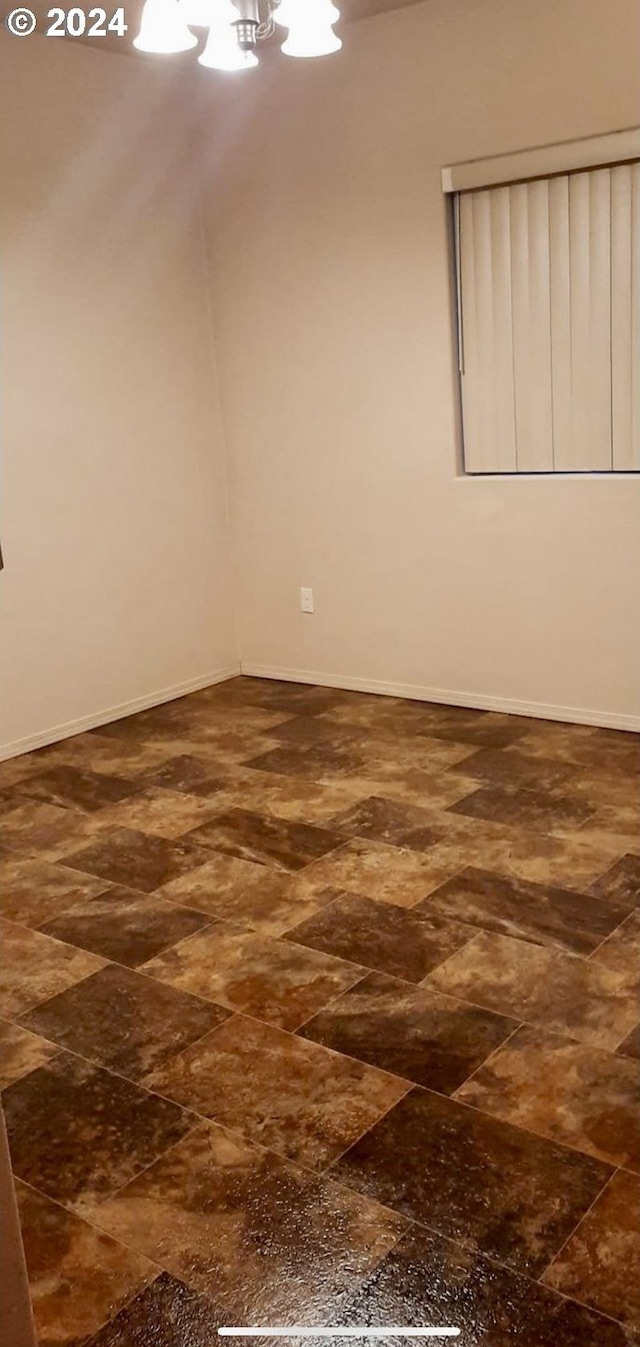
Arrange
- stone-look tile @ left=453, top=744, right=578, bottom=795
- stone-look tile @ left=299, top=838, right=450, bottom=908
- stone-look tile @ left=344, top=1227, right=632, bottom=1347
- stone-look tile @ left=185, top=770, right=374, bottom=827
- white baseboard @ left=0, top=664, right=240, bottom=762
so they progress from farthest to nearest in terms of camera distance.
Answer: white baseboard @ left=0, top=664, right=240, bottom=762
stone-look tile @ left=453, top=744, right=578, bottom=795
stone-look tile @ left=185, top=770, right=374, bottom=827
stone-look tile @ left=299, top=838, right=450, bottom=908
stone-look tile @ left=344, top=1227, right=632, bottom=1347

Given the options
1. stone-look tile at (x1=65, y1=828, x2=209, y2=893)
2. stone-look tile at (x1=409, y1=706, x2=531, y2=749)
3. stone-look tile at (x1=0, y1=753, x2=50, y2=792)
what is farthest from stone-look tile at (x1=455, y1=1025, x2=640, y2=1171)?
stone-look tile at (x1=0, y1=753, x2=50, y2=792)

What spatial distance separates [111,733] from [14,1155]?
2612 mm

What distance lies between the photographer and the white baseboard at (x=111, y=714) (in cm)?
438

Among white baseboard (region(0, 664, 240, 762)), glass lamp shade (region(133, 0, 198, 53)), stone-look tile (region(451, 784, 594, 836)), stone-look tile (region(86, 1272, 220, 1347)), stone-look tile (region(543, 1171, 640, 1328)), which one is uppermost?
glass lamp shade (region(133, 0, 198, 53))

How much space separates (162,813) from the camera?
362 cm

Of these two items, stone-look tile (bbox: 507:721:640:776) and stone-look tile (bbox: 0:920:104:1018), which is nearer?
stone-look tile (bbox: 0:920:104:1018)

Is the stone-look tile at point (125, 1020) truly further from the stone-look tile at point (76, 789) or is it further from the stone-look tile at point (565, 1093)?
the stone-look tile at point (76, 789)

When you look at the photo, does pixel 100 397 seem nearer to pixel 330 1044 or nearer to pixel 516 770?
pixel 516 770

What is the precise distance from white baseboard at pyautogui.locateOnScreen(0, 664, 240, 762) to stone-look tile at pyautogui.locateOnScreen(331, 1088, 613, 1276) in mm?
2671

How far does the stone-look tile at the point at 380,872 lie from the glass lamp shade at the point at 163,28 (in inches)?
85.3

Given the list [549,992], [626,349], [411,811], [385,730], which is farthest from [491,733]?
[549,992]

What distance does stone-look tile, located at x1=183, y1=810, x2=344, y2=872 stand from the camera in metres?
3.22

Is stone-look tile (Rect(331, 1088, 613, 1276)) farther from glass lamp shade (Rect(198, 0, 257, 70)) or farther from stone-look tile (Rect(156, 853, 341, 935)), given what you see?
glass lamp shade (Rect(198, 0, 257, 70))

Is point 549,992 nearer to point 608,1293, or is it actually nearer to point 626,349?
point 608,1293
